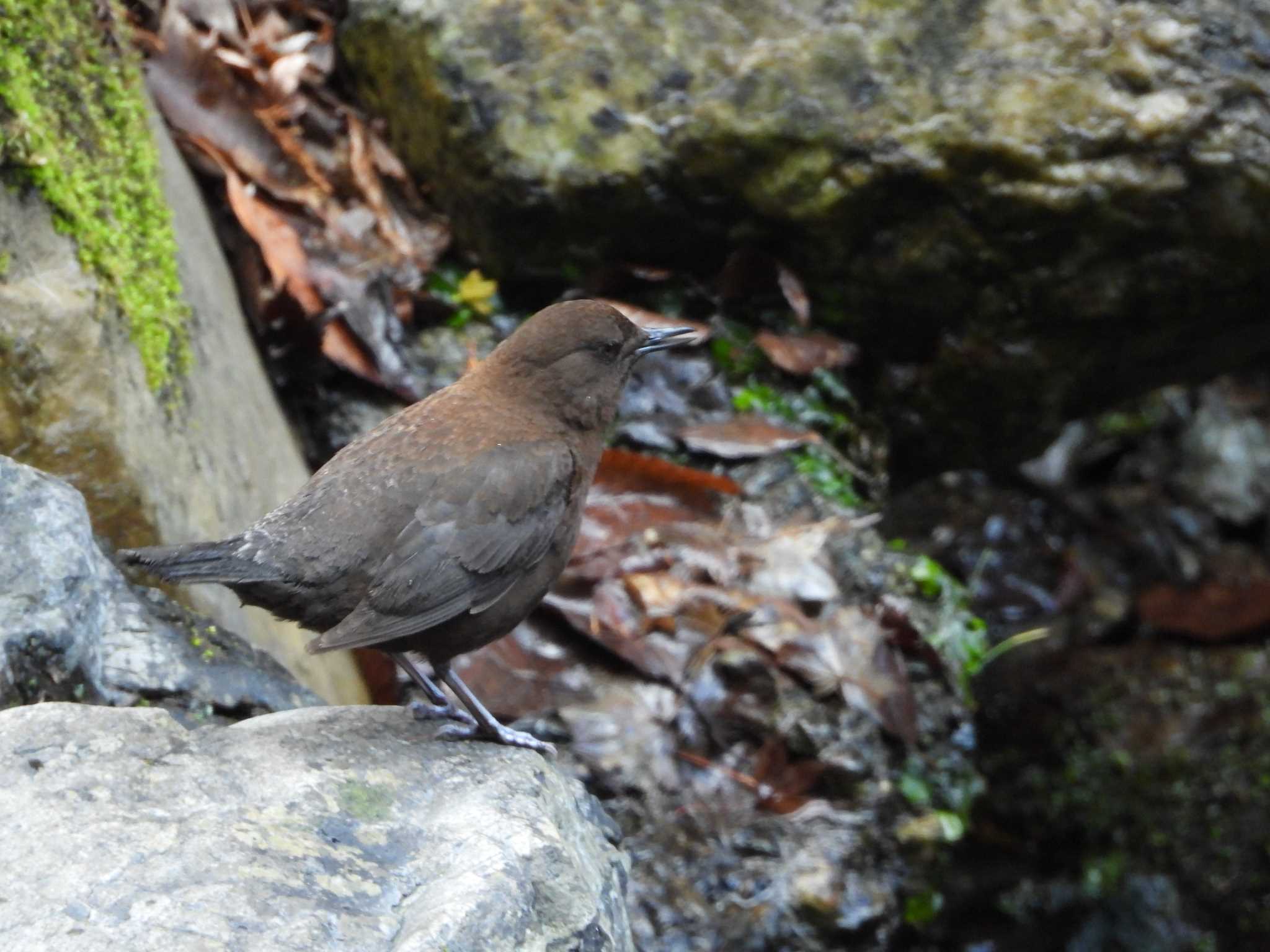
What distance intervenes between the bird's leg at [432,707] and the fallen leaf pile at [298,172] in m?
1.79

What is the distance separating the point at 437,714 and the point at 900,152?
2932 mm

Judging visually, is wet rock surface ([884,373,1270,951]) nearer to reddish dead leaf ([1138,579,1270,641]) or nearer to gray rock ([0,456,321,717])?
reddish dead leaf ([1138,579,1270,641])

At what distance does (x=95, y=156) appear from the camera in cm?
371

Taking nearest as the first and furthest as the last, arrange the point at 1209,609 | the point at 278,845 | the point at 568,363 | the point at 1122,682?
the point at 278,845
the point at 568,363
the point at 1122,682
the point at 1209,609

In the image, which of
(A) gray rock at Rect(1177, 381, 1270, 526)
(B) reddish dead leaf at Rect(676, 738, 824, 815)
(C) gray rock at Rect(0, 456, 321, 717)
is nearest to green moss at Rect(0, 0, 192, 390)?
(C) gray rock at Rect(0, 456, 321, 717)

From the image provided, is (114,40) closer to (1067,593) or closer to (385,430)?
(385,430)

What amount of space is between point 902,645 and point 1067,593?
2.49 m

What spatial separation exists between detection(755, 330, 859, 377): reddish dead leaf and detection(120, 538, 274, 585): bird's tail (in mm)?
3032

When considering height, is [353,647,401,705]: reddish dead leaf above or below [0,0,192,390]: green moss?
below

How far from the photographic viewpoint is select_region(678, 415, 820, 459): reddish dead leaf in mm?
5176

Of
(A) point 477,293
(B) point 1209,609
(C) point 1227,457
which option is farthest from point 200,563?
(C) point 1227,457

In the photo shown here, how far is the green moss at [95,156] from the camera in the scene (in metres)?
3.35

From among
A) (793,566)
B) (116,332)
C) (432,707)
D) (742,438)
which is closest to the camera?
(432,707)

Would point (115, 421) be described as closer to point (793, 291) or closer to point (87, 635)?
point (87, 635)
